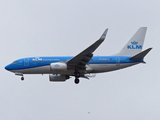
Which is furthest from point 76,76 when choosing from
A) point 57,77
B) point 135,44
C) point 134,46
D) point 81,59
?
point 135,44

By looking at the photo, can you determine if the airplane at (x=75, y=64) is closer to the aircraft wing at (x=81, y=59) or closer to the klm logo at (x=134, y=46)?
the aircraft wing at (x=81, y=59)

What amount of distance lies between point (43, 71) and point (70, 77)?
523cm

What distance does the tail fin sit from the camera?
48438mm

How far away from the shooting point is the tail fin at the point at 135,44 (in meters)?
48.4

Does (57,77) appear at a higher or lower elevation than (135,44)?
lower

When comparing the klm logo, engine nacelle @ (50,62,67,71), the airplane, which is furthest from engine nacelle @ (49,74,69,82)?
the klm logo

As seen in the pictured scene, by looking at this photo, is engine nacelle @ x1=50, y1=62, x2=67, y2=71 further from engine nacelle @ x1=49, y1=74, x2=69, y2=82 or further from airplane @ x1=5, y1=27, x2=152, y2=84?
engine nacelle @ x1=49, y1=74, x2=69, y2=82

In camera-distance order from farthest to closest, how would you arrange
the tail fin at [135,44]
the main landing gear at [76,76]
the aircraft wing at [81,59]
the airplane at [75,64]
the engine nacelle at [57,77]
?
the engine nacelle at [57,77] → the tail fin at [135,44] → the main landing gear at [76,76] → the airplane at [75,64] → the aircraft wing at [81,59]

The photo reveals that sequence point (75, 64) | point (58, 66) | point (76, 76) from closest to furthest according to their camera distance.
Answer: point (58, 66) → point (75, 64) → point (76, 76)

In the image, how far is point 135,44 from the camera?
162ft

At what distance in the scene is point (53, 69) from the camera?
4441cm

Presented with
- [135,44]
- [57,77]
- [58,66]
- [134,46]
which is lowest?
[57,77]

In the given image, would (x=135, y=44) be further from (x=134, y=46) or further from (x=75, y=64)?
(x=75, y=64)

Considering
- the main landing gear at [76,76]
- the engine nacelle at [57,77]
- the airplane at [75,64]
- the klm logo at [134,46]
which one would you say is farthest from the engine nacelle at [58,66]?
the klm logo at [134,46]
